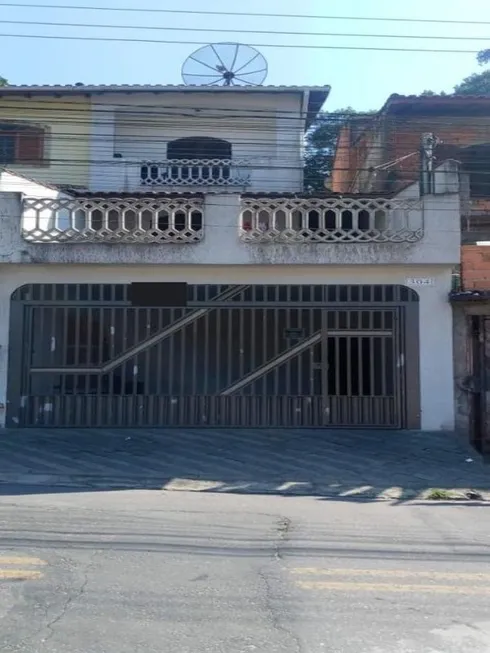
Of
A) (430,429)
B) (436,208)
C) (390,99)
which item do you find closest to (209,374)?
(430,429)

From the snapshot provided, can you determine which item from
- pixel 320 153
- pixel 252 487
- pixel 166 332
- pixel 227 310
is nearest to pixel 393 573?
pixel 252 487

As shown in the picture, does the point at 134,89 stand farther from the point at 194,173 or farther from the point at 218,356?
the point at 218,356

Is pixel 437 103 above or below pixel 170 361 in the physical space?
above

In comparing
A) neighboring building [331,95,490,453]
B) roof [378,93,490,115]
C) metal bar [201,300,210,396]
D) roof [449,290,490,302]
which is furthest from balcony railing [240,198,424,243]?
roof [378,93,490,115]

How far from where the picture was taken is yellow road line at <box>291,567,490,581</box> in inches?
181

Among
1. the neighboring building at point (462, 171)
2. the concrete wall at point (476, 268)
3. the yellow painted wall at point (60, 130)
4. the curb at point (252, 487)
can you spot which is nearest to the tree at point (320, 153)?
the neighboring building at point (462, 171)

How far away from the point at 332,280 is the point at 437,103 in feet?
25.8

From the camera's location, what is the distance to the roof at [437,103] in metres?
16.4

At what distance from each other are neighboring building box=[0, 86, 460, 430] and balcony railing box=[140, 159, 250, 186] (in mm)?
4242

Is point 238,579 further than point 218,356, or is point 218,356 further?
point 218,356

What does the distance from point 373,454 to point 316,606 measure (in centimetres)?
601

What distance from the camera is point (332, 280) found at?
1143cm

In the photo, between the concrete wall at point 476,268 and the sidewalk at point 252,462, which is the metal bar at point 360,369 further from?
the concrete wall at point 476,268

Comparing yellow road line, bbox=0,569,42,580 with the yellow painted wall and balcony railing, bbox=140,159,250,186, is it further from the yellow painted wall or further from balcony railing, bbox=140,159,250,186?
the yellow painted wall
